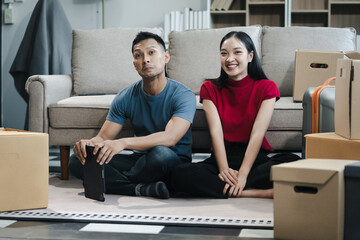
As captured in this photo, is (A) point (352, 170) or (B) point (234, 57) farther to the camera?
(B) point (234, 57)

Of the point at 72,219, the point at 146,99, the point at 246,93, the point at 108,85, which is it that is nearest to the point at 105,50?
the point at 108,85

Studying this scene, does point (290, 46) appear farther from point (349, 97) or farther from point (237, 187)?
point (349, 97)

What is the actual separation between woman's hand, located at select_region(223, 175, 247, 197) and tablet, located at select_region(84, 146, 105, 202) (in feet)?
1.59

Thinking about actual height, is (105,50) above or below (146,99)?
above

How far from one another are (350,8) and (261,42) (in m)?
1.71

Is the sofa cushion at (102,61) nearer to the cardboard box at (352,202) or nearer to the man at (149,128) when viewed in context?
the man at (149,128)

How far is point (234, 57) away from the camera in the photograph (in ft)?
7.75

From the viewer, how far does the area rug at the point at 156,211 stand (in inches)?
71.0

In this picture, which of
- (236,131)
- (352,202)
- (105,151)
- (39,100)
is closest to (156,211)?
(105,151)

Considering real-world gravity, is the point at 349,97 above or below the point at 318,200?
above

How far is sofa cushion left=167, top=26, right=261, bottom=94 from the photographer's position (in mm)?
3039

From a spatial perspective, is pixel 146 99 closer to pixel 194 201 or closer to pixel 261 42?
pixel 194 201

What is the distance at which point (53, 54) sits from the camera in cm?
414

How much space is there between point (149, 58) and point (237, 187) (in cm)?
67
